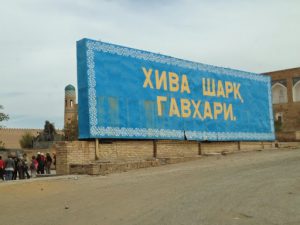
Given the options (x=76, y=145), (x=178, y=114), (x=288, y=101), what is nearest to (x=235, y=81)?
(x=178, y=114)

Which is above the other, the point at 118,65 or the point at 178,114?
the point at 118,65

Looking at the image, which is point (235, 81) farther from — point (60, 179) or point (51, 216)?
point (51, 216)

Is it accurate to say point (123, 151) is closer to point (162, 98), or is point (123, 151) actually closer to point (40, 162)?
point (162, 98)

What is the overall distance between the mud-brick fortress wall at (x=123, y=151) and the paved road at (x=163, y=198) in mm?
1285

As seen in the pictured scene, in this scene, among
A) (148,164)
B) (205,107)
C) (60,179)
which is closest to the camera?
(60,179)

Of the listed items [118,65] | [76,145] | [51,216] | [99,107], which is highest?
[118,65]

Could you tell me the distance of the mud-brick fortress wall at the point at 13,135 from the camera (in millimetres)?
65312

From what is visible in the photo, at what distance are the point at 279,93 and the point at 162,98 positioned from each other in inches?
1476

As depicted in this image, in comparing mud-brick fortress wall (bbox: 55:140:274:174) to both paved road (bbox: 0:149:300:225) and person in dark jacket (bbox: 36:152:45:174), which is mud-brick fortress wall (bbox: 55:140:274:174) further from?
person in dark jacket (bbox: 36:152:45:174)

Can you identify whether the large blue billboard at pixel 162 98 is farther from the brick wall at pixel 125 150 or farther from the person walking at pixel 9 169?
the person walking at pixel 9 169

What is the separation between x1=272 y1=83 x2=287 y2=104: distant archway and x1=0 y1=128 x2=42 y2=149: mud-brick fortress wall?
101 feet

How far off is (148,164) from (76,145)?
9.27 ft

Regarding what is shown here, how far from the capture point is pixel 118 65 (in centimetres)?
1775

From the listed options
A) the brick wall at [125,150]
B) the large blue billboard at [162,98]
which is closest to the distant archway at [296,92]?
the large blue billboard at [162,98]
